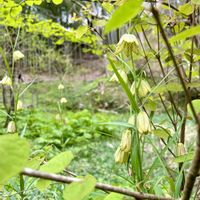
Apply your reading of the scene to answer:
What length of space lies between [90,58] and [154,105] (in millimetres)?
14227

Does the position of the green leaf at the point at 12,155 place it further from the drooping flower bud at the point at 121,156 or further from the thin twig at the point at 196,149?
the drooping flower bud at the point at 121,156

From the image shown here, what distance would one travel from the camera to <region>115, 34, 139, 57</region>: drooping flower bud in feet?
2.23

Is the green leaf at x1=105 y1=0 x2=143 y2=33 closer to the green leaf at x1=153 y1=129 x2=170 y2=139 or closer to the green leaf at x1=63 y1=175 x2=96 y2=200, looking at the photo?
the green leaf at x1=63 y1=175 x2=96 y2=200

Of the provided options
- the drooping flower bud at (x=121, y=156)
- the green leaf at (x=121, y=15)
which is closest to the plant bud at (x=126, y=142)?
the drooping flower bud at (x=121, y=156)

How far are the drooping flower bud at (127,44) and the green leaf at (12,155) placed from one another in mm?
468

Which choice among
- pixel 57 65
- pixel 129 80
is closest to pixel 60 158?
pixel 129 80

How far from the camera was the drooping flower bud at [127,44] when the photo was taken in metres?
0.68

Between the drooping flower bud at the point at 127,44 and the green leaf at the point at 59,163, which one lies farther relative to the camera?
the drooping flower bud at the point at 127,44

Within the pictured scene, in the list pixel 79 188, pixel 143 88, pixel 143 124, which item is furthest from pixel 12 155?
pixel 143 88

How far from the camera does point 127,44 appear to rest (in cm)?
71

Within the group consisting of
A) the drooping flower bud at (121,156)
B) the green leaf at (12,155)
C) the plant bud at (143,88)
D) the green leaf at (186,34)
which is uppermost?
the green leaf at (186,34)

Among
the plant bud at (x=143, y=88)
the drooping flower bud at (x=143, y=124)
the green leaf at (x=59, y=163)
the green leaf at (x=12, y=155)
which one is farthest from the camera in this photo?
the plant bud at (x=143, y=88)

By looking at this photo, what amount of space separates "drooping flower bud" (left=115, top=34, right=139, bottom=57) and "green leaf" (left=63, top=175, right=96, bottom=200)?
416mm

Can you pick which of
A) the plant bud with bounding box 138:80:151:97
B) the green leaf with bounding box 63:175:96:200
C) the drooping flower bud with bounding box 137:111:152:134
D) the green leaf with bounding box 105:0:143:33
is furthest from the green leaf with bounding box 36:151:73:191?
the plant bud with bounding box 138:80:151:97
